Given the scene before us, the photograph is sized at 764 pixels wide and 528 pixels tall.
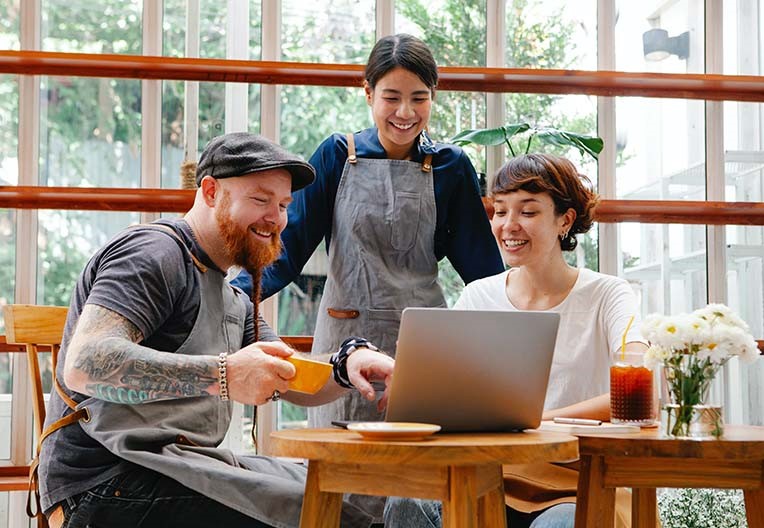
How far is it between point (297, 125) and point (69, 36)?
98 centimetres

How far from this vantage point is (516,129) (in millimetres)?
3748

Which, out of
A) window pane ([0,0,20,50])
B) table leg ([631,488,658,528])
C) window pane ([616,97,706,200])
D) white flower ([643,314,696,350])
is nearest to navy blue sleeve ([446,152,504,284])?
table leg ([631,488,658,528])

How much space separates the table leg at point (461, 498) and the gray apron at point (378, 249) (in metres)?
1.33

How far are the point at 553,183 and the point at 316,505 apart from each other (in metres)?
1.22

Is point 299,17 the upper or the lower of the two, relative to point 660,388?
upper

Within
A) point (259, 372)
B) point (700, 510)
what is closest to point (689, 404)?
point (259, 372)

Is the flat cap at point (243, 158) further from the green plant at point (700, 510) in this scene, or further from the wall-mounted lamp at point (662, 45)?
Answer: the wall-mounted lamp at point (662, 45)

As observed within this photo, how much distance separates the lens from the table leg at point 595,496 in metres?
1.82

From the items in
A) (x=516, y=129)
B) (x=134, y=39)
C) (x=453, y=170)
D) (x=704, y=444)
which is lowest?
(x=704, y=444)

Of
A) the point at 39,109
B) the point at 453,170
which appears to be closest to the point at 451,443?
the point at 453,170

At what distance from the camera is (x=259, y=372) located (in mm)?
1747

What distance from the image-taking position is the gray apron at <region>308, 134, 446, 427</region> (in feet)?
9.36

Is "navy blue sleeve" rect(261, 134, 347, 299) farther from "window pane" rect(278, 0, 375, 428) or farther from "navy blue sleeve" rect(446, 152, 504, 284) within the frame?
"window pane" rect(278, 0, 375, 428)

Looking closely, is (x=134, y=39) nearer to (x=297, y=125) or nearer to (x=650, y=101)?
(x=297, y=125)
